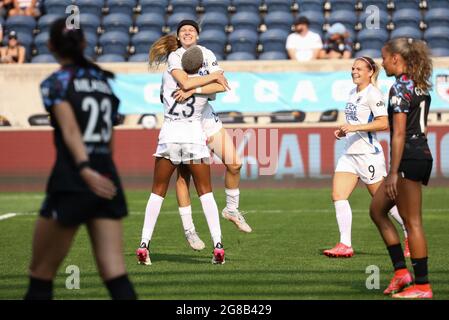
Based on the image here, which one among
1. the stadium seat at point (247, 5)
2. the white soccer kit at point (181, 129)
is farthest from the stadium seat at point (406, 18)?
the white soccer kit at point (181, 129)

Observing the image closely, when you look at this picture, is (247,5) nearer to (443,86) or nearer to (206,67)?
(443,86)

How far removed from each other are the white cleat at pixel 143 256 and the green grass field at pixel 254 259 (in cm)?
8

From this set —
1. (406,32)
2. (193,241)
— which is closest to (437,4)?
(406,32)

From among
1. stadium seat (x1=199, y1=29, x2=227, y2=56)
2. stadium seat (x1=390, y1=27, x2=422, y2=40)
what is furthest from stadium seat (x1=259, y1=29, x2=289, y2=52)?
stadium seat (x1=390, y1=27, x2=422, y2=40)

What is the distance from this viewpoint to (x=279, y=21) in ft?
83.7

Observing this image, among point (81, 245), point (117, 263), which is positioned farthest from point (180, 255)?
point (117, 263)

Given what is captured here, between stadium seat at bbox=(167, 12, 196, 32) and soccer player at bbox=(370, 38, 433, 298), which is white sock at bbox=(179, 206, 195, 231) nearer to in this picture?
soccer player at bbox=(370, 38, 433, 298)

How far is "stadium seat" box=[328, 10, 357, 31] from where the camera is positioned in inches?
1000

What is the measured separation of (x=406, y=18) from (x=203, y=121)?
14.7 meters

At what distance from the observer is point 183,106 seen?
11.0m

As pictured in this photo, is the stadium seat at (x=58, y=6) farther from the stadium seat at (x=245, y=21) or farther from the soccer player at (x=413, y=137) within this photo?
the soccer player at (x=413, y=137)

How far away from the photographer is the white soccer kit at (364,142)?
11859mm

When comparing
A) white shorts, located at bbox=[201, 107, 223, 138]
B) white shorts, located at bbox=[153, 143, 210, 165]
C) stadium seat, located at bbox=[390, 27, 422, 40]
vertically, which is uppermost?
stadium seat, located at bbox=[390, 27, 422, 40]

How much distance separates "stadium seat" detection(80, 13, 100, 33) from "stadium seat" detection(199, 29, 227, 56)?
2.84 metres
